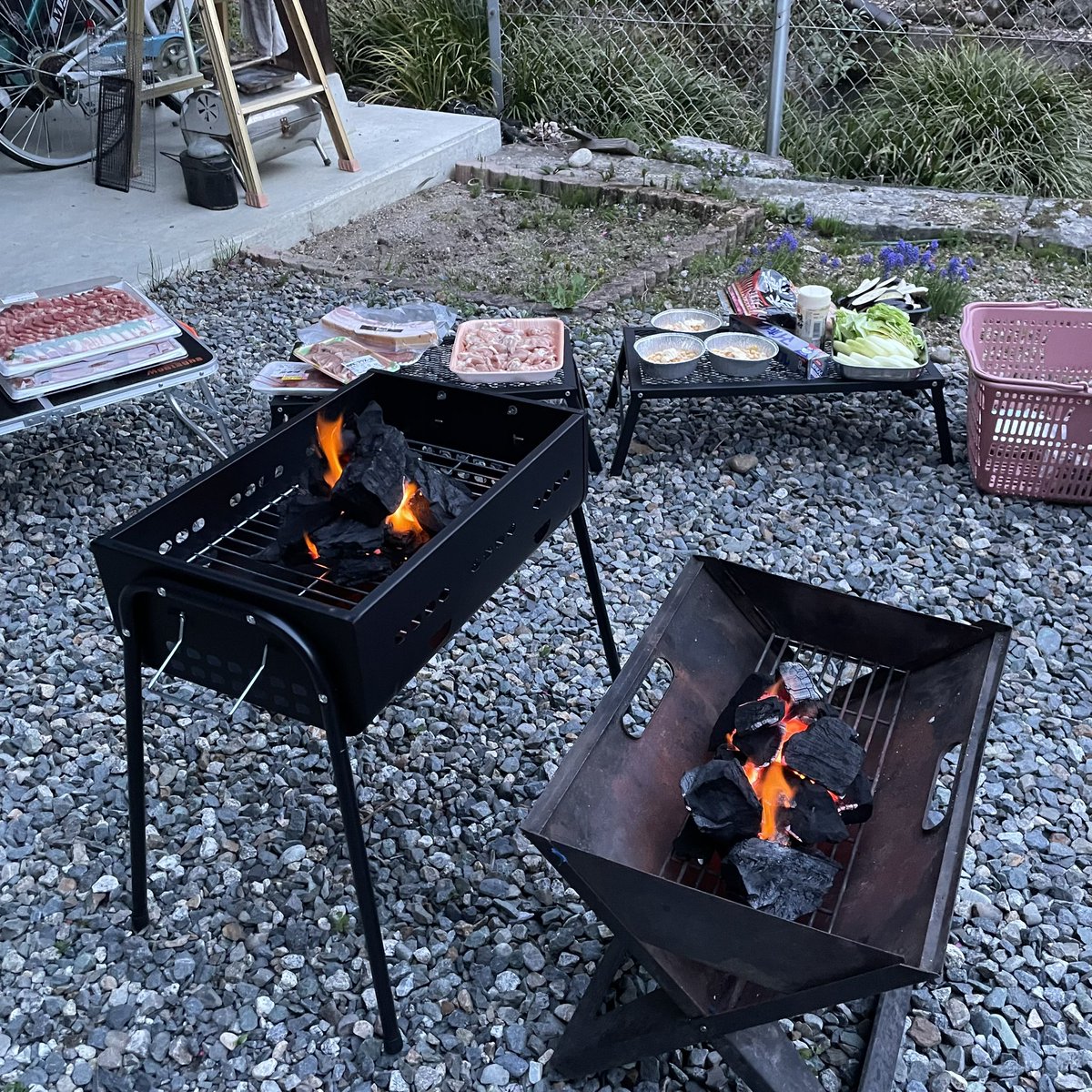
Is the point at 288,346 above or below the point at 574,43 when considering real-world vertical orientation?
below

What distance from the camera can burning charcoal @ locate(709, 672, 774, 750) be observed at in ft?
6.57

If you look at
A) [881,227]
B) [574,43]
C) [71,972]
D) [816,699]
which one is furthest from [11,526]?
[574,43]

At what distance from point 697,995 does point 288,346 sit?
3.48 meters

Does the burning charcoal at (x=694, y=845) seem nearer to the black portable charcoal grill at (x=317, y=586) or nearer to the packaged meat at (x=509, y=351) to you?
the black portable charcoal grill at (x=317, y=586)

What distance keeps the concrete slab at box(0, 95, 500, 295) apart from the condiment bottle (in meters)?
2.92

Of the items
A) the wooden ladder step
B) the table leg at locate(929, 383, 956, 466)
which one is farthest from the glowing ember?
the wooden ladder step

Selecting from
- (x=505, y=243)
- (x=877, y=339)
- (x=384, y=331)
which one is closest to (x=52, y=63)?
(x=505, y=243)

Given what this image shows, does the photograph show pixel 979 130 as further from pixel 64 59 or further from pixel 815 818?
pixel 815 818

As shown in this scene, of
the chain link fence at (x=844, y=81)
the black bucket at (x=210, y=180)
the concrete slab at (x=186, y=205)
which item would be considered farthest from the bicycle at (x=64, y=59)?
the chain link fence at (x=844, y=81)

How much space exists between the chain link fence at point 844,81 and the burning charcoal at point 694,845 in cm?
565

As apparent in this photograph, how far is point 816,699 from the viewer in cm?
206

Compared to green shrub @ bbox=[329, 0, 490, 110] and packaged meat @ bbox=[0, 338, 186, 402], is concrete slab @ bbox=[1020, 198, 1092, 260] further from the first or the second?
packaged meat @ bbox=[0, 338, 186, 402]

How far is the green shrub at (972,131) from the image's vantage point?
638 cm

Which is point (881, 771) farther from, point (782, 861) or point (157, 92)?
point (157, 92)
